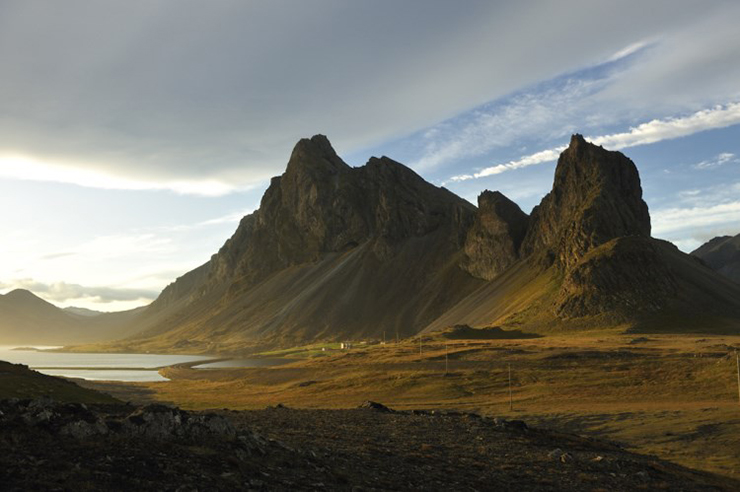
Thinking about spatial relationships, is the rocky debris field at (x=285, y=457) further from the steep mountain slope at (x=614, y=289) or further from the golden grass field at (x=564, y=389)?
the steep mountain slope at (x=614, y=289)

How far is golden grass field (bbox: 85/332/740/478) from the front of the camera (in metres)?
40.3

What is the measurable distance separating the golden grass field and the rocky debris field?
918 centimetres

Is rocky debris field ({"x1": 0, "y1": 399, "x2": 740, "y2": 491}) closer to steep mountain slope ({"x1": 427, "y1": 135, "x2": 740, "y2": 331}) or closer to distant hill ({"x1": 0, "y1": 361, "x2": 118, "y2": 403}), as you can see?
distant hill ({"x1": 0, "y1": 361, "x2": 118, "y2": 403})

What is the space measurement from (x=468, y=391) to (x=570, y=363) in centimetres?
2283

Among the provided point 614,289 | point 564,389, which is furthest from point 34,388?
point 614,289

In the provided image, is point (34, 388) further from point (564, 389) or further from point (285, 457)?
point (564, 389)

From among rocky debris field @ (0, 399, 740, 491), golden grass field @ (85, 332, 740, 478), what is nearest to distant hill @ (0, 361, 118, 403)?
golden grass field @ (85, 332, 740, 478)

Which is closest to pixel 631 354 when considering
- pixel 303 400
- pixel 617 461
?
pixel 303 400

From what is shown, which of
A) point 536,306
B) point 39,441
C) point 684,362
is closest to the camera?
point 39,441

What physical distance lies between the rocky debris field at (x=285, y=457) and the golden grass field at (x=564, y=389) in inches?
361

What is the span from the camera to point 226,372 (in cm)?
12738

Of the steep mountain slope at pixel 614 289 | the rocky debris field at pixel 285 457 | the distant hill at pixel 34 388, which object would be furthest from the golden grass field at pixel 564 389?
the steep mountain slope at pixel 614 289

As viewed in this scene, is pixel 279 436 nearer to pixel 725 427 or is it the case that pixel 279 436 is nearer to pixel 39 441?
pixel 39 441

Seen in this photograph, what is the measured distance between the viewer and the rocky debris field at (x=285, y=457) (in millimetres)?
15898
